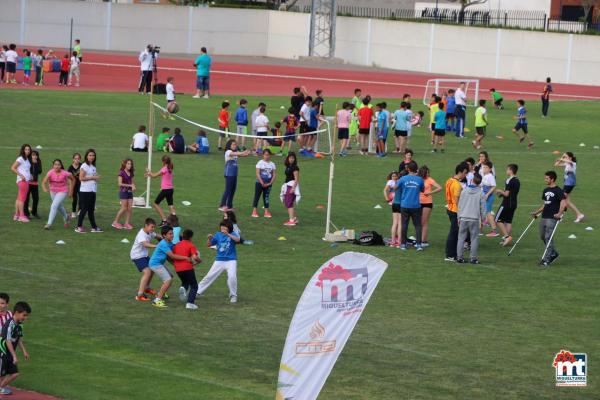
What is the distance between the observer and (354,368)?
16625 millimetres

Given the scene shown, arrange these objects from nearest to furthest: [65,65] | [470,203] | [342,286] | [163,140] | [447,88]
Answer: [342,286]
[470,203]
[163,140]
[65,65]
[447,88]

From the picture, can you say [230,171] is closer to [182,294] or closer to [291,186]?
[291,186]

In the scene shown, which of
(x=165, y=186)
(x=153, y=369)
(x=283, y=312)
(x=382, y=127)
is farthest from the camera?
(x=382, y=127)

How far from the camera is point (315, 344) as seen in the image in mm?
11234

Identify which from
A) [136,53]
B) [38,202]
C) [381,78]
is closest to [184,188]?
[38,202]

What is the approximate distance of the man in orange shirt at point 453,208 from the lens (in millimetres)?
24094

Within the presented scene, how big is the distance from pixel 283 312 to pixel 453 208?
6160mm

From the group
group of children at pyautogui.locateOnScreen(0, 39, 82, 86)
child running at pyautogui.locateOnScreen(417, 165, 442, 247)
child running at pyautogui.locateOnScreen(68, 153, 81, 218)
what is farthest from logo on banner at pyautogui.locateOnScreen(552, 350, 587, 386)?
group of children at pyautogui.locateOnScreen(0, 39, 82, 86)

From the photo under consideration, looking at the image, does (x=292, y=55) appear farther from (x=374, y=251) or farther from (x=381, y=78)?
(x=374, y=251)

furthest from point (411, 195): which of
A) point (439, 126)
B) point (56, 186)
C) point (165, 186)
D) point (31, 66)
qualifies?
point (31, 66)

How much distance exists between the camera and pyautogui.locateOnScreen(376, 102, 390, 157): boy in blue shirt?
37.2 meters

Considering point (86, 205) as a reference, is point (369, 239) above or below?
below

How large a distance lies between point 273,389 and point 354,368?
1548 mm

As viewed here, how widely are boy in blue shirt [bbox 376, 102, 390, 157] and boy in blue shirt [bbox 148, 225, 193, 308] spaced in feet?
60.9
